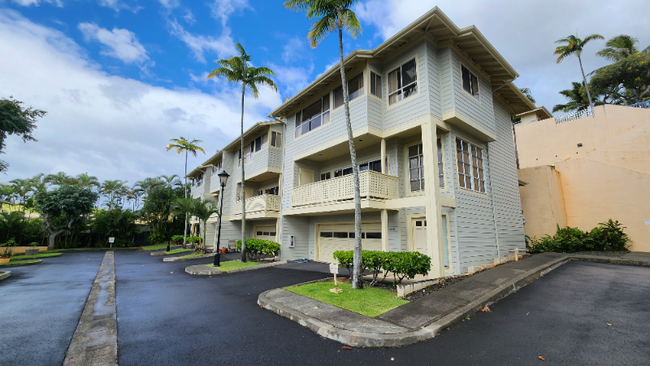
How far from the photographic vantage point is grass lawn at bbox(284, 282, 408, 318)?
6148 millimetres

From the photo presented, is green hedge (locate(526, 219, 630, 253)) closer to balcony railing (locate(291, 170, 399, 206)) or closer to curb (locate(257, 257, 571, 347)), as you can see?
curb (locate(257, 257, 571, 347))

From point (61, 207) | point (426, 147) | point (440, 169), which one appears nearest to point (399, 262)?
point (426, 147)

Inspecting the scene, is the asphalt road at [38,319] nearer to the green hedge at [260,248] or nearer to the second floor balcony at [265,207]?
the green hedge at [260,248]

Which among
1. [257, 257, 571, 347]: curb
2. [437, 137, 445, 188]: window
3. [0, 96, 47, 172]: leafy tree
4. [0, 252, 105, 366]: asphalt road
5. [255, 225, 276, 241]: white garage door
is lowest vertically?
[0, 252, 105, 366]: asphalt road

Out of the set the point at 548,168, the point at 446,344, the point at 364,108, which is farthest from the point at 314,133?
the point at 548,168

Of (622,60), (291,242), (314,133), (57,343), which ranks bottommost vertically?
(57,343)

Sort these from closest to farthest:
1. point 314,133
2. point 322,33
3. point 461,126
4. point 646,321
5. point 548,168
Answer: point 646,321, point 322,33, point 461,126, point 314,133, point 548,168

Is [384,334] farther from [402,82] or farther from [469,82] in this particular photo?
[469,82]

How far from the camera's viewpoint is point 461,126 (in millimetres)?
11148

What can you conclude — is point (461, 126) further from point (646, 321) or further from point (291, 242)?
point (291, 242)

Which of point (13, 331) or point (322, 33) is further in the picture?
point (322, 33)

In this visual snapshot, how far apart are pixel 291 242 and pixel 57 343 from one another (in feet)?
38.1

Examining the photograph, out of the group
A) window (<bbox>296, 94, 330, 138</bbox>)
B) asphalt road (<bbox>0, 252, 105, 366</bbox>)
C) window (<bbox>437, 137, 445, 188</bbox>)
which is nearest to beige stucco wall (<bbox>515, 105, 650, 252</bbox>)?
window (<bbox>437, 137, 445, 188</bbox>)

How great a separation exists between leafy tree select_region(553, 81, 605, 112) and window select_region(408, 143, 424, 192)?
28.9m
